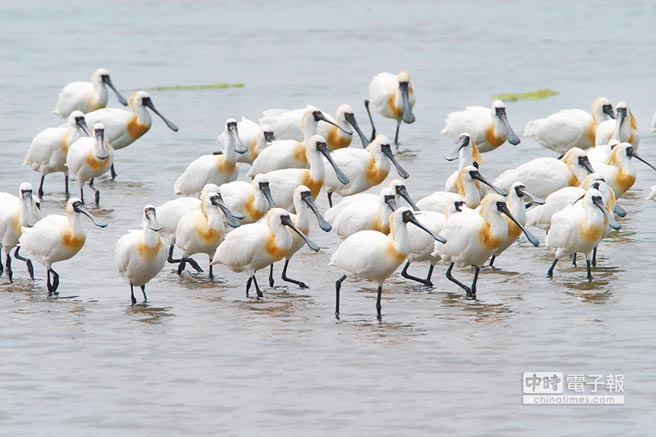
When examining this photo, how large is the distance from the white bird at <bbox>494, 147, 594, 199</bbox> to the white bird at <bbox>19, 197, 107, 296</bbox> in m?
5.00

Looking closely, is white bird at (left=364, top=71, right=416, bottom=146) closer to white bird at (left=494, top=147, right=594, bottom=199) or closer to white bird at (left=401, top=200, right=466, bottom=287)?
white bird at (left=494, top=147, right=594, bottom=199)

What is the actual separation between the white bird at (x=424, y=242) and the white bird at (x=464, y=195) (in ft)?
2.35

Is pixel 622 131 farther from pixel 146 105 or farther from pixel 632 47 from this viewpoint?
pixel 632 47

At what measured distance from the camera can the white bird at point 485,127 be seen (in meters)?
19.1

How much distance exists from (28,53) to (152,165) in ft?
43.0

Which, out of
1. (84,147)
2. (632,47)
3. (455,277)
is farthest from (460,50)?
(455,277)

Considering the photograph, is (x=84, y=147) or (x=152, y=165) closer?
(x=84, y=147)

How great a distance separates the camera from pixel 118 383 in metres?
10.5

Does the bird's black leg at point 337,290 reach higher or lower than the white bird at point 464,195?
lower

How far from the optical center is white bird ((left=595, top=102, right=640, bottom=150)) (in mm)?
18469

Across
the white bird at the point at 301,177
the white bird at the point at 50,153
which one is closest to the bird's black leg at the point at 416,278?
the white bird at the point at 301,177

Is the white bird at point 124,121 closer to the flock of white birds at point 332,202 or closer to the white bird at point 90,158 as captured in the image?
the flock of white birds at point 332,202

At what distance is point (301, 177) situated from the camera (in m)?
15.7

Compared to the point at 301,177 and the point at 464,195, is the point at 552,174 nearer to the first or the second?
the point at 464,195
